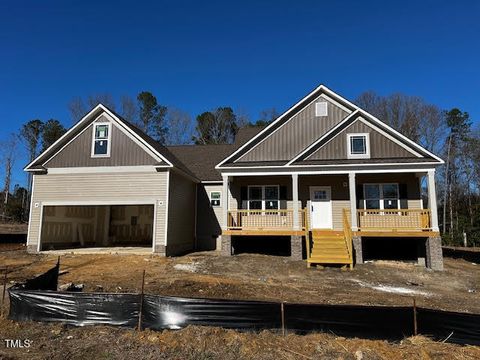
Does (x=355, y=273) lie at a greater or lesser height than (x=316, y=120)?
lesser

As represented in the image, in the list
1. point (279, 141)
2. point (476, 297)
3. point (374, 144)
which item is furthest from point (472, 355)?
point (279, 141)

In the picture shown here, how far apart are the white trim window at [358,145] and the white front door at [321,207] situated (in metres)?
2.19

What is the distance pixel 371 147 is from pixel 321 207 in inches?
147

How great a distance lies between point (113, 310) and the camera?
6.89 m

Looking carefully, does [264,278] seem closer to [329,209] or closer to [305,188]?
[329,209]

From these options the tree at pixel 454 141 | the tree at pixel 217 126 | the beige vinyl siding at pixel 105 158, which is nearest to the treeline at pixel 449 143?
the tree at pixel 454 141

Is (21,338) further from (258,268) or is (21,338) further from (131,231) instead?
(131,231)

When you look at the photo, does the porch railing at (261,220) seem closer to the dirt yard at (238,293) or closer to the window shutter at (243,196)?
the window shutter at (243,196)

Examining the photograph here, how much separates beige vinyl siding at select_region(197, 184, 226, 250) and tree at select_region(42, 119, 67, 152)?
30.4 m

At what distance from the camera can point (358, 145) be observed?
16906mm

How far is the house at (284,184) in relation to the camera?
15906mm

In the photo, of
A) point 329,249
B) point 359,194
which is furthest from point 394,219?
point 329,249

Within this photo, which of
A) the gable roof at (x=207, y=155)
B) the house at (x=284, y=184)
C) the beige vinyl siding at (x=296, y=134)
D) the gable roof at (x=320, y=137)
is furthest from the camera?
the gable roof at (x=207, y=155)

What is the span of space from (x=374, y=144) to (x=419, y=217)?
3781mm
